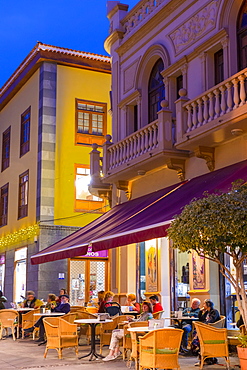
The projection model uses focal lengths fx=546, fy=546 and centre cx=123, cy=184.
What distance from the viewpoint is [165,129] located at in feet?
44.2

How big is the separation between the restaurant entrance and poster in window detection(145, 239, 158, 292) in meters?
6.41

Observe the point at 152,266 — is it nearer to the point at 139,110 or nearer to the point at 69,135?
the point at 139,110

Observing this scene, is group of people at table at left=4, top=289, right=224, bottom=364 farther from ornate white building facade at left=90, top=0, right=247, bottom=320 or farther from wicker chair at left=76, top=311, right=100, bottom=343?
ornate white building facade at left=90, top=0, right=247, bottom=320

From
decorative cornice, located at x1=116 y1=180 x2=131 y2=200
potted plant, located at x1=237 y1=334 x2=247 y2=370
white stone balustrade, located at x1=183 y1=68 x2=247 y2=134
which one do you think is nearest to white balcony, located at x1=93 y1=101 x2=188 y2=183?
decorative cornice, located at x1=116 y1=180 x2=131 y2=200

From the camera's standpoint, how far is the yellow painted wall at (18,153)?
2378cm

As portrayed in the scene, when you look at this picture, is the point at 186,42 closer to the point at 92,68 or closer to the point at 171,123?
the point at 171,123

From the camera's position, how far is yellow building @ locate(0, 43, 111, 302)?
73.7 feet

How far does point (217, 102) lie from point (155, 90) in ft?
15.9

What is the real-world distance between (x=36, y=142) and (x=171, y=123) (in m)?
11.2

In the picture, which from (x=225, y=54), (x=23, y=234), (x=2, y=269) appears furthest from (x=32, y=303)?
(x=2, y=269)

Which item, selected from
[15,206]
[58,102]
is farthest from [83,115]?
[15,206]

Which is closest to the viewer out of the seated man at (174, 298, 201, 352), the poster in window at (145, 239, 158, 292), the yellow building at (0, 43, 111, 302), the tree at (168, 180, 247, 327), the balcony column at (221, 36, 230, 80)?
the tree at (168, 180, 247, 327)

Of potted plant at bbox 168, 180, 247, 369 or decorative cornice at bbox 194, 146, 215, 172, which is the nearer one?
potted plant at bbox 168, 180, 247, 369

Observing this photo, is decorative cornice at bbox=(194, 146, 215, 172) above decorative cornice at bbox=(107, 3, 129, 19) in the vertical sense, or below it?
below
